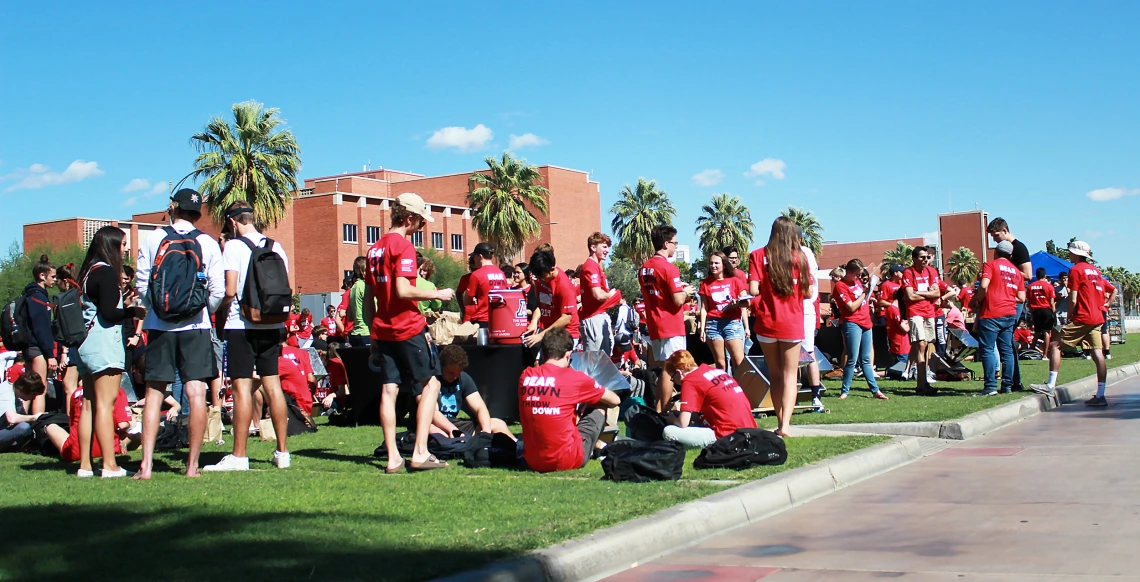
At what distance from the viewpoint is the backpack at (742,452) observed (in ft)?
22.9

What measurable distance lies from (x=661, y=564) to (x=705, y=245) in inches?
3432

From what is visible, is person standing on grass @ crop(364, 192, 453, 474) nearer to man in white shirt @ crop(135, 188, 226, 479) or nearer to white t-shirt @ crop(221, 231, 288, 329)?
white t-shirt @ crop(221, 231, 288, 329)

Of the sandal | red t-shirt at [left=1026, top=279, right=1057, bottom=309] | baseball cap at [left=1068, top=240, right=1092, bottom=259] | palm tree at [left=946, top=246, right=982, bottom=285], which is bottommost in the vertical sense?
the sandal

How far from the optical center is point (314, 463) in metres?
7.92

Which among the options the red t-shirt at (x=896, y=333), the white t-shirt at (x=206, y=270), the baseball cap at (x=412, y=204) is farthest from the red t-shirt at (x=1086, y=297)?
the white t-shirt at (x=206, y=270)

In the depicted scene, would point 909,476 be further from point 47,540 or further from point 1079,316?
point 1079,316

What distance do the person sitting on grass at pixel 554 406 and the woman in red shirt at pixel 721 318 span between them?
374 centimetres

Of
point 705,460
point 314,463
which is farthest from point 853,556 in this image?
point 314,463

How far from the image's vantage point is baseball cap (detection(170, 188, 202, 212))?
725 centimetres

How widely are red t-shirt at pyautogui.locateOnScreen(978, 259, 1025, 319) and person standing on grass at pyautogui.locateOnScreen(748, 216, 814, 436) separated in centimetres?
456

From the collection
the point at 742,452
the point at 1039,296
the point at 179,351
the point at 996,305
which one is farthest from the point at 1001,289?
the point at 179,351

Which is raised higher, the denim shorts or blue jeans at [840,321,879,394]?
the denim shorts

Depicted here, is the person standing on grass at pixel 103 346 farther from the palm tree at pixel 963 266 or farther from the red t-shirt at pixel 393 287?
the palm tree at pixel 963 266

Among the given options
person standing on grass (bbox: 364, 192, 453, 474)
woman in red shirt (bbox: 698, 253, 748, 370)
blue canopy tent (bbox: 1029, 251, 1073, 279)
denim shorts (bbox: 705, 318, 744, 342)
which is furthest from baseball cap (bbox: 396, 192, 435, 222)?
blue canopy tent (bbox: 1029, 251, 1073, 279)
